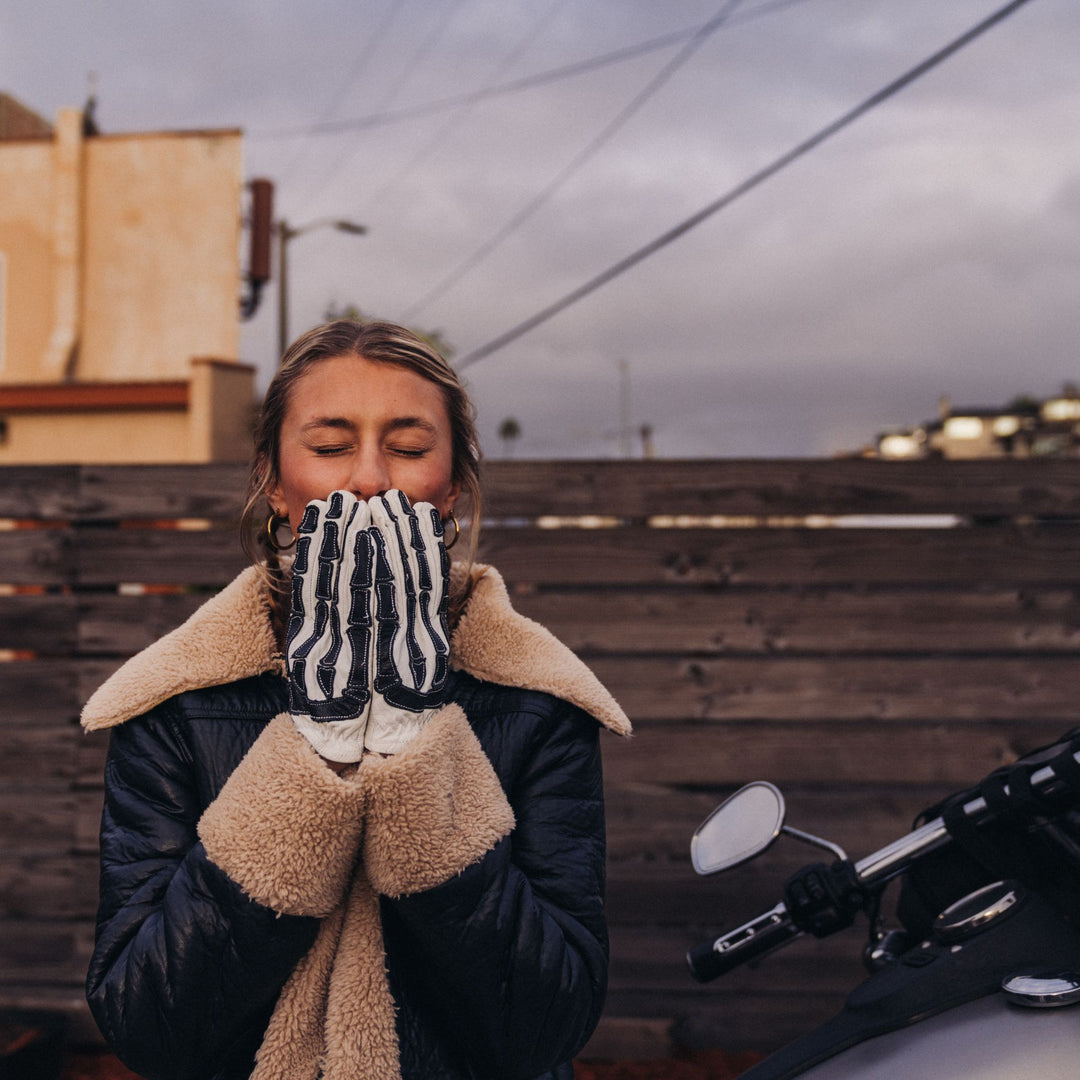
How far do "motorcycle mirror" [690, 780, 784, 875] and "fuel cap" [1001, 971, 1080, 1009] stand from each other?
0.33 m

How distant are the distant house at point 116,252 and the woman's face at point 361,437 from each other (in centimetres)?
1304

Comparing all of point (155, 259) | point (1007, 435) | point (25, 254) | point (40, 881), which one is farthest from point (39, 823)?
point (1007, 435)

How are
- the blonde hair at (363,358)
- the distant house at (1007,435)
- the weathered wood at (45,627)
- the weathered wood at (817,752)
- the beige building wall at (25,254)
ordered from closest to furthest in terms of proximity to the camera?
the blonde hair at (363,358) → the weathered wood at (817,752) → the weathered wood at (45,627) → the distant house at (1007,435) → the beige building wall at (25,254)

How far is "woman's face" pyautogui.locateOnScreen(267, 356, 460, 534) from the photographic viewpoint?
146 cm

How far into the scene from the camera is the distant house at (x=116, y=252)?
45.2 ft

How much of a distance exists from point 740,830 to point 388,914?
0.51m

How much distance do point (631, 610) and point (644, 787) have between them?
0.59 meters

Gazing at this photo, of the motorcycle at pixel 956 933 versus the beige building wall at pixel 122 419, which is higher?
the beige building wall at pixel 122 419

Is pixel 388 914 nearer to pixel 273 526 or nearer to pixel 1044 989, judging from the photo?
pixel 273 526

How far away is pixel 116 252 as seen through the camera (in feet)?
46.0

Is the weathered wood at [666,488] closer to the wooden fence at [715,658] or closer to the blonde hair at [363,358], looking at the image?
the wooden fence at [715,658]

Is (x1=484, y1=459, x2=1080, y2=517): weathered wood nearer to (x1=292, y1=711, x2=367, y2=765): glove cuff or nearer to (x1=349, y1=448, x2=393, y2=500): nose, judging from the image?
(x1=349, y1=448, x2=393, y2=500): nose

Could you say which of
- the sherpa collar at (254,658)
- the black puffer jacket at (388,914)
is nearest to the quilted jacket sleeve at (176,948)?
the black puffer jacket at (388,914)

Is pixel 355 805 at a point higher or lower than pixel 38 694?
higher
